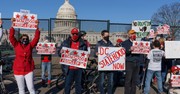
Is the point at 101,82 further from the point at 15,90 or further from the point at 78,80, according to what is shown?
the point at 15,90

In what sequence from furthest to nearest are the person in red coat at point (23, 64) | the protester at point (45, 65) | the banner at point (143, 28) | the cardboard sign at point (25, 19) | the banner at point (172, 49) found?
the banner at point (143, 28)
the protester at point (45, 65)
the banner at point (172, 49)
the cardboard sign at point (25, 19)
the person in red coat at point (23, 64)

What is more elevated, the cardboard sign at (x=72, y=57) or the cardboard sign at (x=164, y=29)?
the cardboard sign at (x=164, y=29)

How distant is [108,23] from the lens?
16078mm

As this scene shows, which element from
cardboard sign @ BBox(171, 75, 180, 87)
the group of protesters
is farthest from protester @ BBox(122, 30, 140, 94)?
cardboard sign @ BBox(171, 75, 180, 87)

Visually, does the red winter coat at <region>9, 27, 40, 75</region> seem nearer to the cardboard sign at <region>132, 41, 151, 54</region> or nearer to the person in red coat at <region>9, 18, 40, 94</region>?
the person in red coat at <region>9, 18, 40, 94</region>

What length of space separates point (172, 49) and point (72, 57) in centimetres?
360

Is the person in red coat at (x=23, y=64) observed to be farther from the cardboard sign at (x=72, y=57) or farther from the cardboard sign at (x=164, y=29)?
the cardboard sign at (x=164, y=29)

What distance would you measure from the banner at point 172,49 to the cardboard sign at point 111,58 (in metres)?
1.95

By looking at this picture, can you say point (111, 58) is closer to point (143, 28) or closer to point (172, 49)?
point (172, 49)

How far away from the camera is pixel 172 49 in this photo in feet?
34.5

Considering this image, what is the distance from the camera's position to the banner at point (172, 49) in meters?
10.5

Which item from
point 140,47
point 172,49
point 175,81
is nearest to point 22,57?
point 140,47

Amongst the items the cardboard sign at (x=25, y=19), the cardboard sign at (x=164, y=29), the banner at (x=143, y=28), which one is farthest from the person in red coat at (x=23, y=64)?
the cardboard sign at (x=164, y=29)

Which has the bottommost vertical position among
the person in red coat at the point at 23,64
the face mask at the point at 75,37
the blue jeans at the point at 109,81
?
the blue jeans at the point at 109,81
